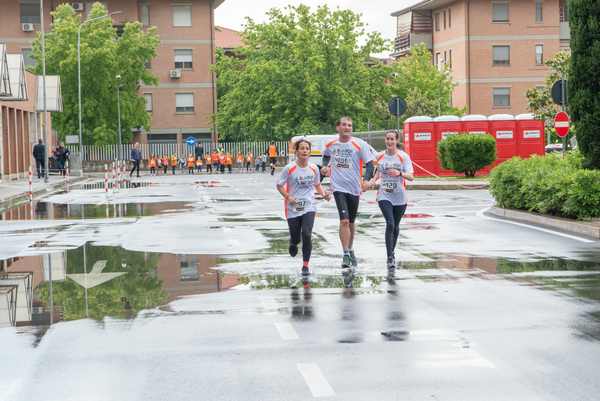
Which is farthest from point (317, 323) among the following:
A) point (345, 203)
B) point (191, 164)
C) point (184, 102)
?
point (184, 102)

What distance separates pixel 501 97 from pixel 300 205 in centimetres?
7595

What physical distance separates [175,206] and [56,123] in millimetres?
52173

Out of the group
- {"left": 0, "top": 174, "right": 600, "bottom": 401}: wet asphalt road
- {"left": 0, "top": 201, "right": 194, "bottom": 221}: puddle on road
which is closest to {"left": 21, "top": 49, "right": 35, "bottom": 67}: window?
{"left": 0, "top": 201, "right": 194, "bottom": 221}: puddle on road

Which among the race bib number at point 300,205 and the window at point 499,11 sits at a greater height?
the window at point 499,11

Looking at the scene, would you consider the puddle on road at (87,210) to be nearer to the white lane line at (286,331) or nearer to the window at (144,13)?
the white lane line at (286,331)

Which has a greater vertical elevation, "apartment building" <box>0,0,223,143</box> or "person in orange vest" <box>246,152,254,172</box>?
"apartment building" <box>0,0,223,143</box>

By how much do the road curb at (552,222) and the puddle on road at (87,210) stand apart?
754 cm

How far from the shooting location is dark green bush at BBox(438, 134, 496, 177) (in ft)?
136

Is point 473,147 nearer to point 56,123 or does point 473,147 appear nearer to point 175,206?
point 175,206

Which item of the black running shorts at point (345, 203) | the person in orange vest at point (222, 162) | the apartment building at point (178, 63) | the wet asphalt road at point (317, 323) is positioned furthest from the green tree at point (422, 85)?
the black running shorts at point (345, 203)

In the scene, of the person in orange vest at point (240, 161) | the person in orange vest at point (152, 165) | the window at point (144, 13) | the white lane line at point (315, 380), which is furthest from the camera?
the window at point (144, 13)

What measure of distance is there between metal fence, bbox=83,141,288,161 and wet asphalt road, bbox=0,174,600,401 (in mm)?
60580

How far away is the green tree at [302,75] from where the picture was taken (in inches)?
3009

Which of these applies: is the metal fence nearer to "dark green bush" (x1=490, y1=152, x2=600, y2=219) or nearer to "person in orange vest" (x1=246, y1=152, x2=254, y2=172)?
"person in orange vest" (x1=246, y1=152, x2=254, y2=172)
